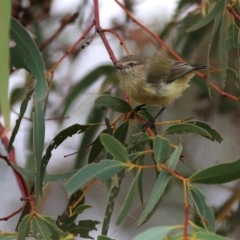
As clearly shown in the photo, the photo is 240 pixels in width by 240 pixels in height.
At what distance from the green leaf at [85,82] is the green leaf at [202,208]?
918 millimetres

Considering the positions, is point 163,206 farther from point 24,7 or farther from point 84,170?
point 84,170

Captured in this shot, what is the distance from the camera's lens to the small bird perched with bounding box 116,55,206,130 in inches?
72.0

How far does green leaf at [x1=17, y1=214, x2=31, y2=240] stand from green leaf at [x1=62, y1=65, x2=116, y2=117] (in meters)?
0.78

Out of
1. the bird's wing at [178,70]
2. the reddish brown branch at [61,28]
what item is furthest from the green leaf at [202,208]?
the reddish brown branch at [61,28]

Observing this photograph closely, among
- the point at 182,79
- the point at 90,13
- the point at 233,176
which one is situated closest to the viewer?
the point at 233,176

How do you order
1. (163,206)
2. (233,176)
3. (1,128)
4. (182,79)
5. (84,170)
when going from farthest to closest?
(163,206) < (182,79) < (1,128) < (233,176) < (84,170)

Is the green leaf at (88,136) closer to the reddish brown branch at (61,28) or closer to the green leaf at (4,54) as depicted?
the reddish brown branch at (61,28)

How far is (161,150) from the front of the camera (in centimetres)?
106

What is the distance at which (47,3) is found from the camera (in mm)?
2139

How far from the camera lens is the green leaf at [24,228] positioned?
3.81ft

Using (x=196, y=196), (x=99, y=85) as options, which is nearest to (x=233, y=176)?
(x=196, y=196)

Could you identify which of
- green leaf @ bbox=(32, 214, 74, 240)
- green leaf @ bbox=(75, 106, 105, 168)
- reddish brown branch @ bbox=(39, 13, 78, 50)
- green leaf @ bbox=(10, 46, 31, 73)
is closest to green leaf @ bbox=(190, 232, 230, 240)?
green leaf @ bbox=(32, 214, 74, 240)

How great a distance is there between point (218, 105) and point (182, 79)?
11.2 inches

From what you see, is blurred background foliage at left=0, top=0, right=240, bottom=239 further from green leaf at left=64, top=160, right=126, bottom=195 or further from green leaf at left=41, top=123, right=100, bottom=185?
green leaf at left=64, top=160, right=126, bottom=195
